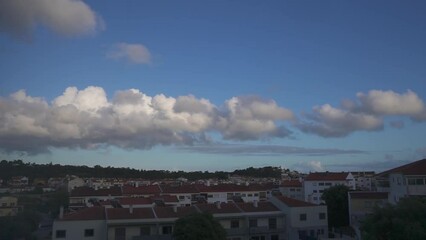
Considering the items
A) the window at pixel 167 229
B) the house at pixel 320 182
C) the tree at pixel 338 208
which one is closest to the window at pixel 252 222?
the window at pixel 167 229

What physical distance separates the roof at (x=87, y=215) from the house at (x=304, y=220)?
14.4 metres

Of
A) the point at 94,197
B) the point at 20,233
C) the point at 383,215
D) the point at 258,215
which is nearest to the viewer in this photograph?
the point at 383,215

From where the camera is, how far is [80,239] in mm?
29406

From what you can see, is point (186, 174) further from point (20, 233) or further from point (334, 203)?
point (20, 233)

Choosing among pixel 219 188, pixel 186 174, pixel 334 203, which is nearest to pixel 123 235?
pixel 334 203

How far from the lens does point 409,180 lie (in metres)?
32.9

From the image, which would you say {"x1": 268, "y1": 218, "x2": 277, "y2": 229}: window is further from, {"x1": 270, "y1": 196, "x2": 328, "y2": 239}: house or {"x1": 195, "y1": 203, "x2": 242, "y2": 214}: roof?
{"x1": 195, "y1": 203, "x2": 242, "y2": 214}: roof

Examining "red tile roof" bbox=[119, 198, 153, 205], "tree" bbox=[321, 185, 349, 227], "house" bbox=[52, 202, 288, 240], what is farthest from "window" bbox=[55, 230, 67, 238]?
"tree" bbox=[321, 185, 349, 227]

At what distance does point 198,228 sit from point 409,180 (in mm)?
17662

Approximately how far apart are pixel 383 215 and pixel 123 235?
1774 cm

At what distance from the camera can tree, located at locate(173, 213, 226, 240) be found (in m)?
25.7

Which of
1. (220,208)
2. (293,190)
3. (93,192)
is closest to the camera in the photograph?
(220,208)

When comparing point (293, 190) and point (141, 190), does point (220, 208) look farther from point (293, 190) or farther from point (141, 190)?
point (293, 190)

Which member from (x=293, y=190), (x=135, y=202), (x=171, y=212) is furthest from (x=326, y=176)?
(x=171, y=212)
